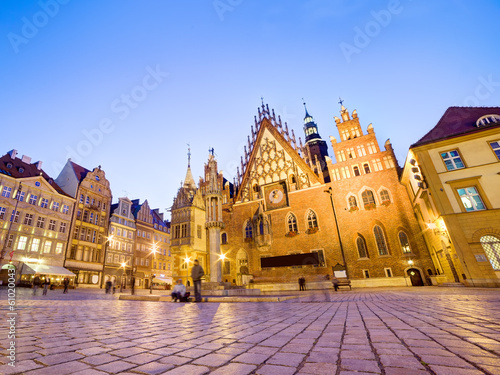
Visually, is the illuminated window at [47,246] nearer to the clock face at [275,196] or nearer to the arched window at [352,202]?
the clock face at [275,196]

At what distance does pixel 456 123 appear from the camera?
19.0m

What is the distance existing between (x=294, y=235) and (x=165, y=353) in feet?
81.3

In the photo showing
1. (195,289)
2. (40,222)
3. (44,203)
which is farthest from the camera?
(44,203)

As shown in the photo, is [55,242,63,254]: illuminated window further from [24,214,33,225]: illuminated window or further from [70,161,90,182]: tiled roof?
[70,161,90,182]: tiled roof

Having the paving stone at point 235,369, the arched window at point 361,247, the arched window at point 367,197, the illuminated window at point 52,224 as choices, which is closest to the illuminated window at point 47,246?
the illuminated window at point 52,224

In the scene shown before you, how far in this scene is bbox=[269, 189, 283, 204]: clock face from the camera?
28.6 meters

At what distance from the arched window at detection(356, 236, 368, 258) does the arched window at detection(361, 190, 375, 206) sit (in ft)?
11.6

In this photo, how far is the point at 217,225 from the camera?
1625 cm

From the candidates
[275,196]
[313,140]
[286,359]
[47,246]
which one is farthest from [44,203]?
[313,140]

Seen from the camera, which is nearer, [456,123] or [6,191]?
[456,123]

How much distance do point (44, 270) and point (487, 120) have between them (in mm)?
41883

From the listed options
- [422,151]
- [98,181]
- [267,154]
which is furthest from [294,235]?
[98,181]

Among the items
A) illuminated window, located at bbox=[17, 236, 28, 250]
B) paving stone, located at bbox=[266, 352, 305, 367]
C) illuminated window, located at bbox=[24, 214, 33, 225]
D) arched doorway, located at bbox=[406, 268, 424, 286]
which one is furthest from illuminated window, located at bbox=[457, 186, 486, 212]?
illuminated window, located at bbox=[24, 214, 33, 225]

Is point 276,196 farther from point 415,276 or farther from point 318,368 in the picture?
point 318,368
